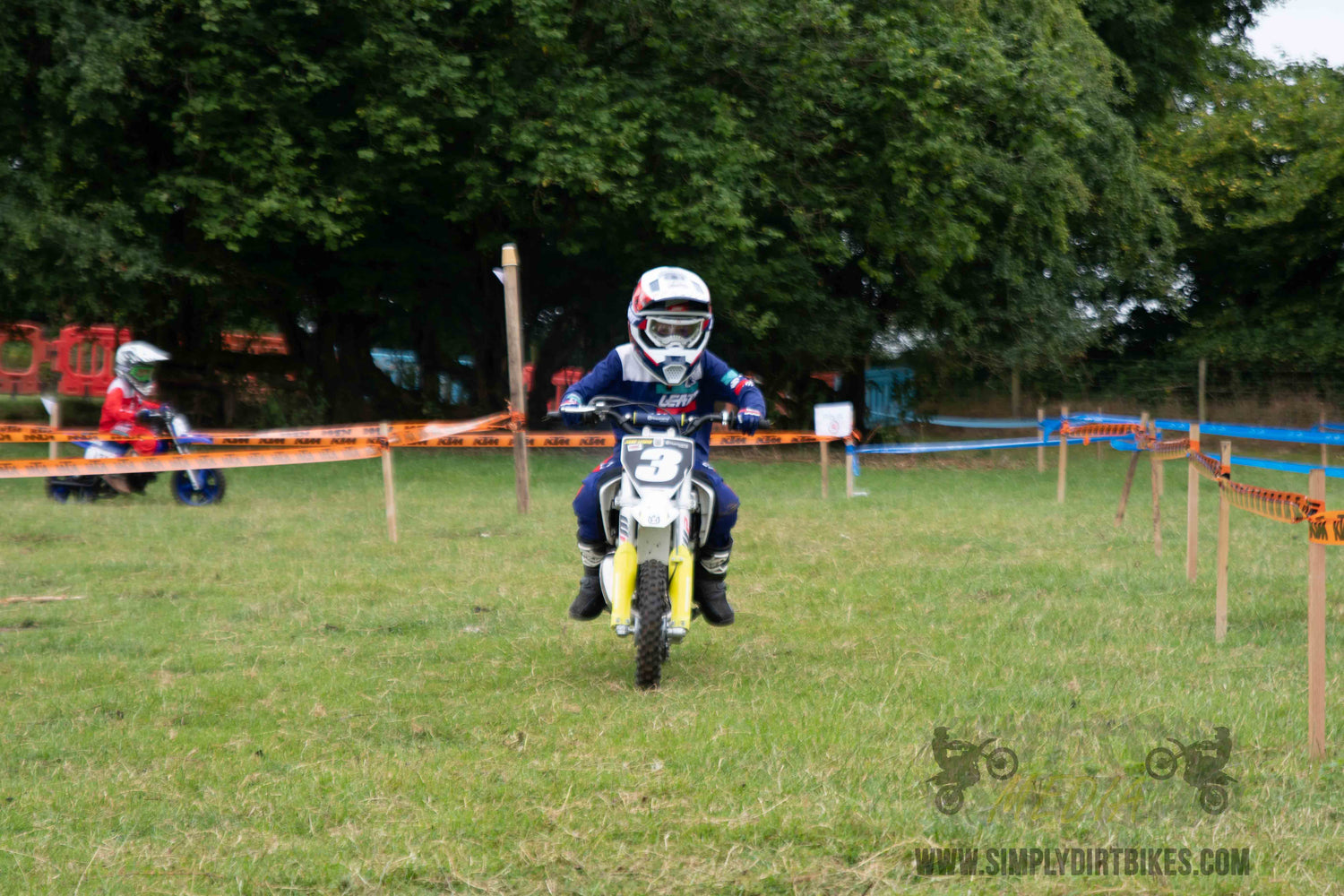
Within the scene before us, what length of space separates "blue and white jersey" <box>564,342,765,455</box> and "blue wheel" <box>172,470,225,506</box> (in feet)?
31.3

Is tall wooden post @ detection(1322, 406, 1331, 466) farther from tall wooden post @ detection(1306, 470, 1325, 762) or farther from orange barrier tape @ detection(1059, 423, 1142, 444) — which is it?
tall wooden post @ detection(1306, 470, 1325, 762)

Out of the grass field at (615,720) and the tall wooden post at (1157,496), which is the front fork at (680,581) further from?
the tall wooden post at (1157,496)

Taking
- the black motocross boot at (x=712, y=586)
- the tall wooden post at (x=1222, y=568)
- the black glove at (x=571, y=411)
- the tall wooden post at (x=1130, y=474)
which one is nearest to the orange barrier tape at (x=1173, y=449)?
the tall wooden post at (x=1222, y=568)

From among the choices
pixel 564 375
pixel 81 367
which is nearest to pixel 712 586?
pixel 564 375

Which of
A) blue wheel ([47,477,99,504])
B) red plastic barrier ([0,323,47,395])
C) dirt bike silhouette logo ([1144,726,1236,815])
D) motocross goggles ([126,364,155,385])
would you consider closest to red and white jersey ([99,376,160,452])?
motocross goggles ([126,364,155,385])

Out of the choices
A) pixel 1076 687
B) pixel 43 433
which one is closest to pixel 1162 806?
pixel 1076 687

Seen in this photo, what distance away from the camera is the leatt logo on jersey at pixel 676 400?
6648mm

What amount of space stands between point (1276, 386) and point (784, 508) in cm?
1634

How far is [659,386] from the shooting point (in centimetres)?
662

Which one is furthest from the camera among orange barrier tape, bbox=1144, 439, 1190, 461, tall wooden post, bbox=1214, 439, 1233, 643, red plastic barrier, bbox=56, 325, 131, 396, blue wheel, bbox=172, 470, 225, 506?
red plastic barrier, bbox=56, 325, 131, 396

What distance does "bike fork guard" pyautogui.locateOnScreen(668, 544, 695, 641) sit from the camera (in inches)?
241

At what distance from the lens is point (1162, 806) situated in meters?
4.38

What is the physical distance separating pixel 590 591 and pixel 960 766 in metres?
2.46

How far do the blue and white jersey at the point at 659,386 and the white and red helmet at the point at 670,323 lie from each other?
94 millimetres
